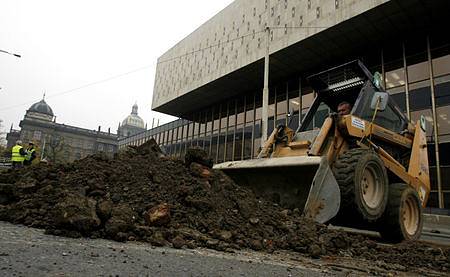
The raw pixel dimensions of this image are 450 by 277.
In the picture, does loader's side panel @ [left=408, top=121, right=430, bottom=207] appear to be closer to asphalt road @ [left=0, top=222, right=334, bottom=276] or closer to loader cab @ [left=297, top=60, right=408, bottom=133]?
loader cab @ [left=297, top=60, right=408, bottom=133]

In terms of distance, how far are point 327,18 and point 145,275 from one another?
1635 cm

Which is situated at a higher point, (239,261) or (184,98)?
(184,98)

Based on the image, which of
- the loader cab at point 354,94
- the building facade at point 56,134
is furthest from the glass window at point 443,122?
the building facade at point 56,134

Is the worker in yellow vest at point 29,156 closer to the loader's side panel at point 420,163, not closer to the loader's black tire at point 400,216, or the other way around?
the loader's black tire at point 400,216

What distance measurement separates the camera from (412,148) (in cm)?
744

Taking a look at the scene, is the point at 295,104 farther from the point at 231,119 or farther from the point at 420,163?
the point at 420,163

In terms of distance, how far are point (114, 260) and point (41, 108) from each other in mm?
90693

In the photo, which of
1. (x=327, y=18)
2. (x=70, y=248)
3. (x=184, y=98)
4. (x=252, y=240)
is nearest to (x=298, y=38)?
(x=327, y=18)

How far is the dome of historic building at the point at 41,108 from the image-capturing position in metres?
79.0

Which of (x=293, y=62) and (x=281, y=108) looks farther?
(x=281, y=108)

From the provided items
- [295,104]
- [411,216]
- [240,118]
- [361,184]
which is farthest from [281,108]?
[361,184]

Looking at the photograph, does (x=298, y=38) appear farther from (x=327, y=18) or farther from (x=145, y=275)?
(x=145, y=275)

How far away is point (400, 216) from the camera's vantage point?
19.6 ft

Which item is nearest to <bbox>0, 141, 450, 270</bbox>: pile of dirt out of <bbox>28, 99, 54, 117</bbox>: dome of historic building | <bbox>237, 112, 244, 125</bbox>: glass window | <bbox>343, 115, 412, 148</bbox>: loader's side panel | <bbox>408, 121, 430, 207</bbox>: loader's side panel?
<bbox>343, 115, 412, 148</bbox>: loader's side panel
